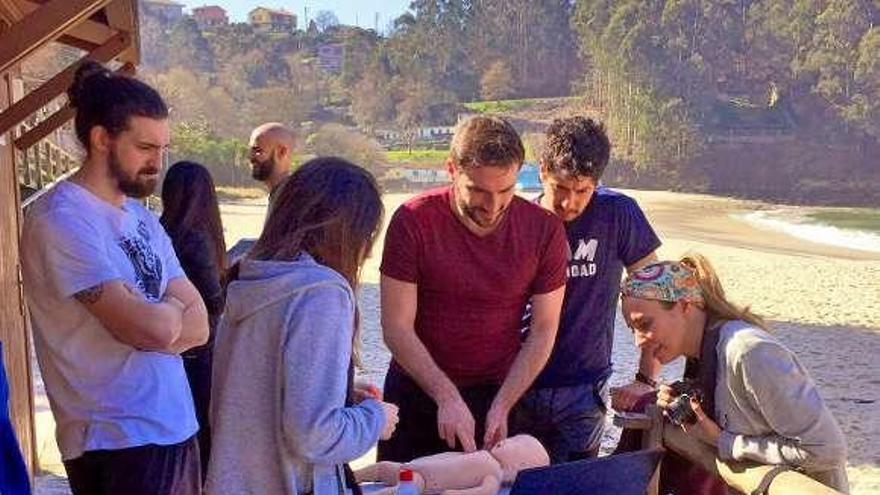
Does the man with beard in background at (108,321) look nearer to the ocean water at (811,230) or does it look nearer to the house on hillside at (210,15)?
the ocean water at (811,230)

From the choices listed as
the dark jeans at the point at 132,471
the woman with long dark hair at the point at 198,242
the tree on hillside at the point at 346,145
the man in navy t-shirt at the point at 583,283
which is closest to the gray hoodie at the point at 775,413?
the man in navy t-shirt at the point at 583,283

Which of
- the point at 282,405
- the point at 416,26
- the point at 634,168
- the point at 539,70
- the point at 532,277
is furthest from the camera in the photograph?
the point at 416,26

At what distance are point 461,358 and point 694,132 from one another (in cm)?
6199

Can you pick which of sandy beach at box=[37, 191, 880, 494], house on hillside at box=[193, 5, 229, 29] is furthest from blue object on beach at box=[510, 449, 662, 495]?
house on hillside at box=[193, 5, 229, 29]

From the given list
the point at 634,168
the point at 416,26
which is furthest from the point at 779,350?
the point at 416,26

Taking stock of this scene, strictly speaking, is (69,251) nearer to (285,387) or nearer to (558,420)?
(285,387)

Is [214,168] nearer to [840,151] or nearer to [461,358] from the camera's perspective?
[840,151]

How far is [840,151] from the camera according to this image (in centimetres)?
6097

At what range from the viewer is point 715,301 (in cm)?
210

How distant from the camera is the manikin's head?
84.3 inches

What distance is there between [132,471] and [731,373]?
3.84ft

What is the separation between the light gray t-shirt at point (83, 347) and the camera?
6.31 feet

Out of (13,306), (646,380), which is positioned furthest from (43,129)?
(646,380)

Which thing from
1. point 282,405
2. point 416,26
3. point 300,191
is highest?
point 416,26
